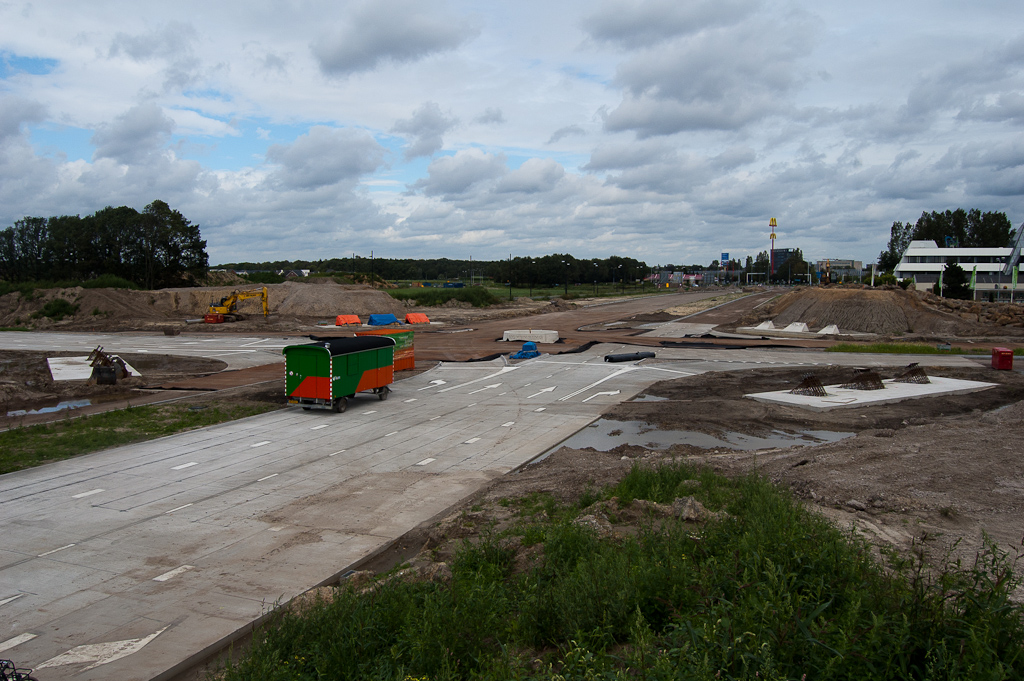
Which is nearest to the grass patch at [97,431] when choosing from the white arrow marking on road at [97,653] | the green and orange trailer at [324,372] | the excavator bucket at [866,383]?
the green and orange trailer at [324,372]

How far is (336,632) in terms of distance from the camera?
589 cm

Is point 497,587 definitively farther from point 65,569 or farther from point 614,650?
point 65,569

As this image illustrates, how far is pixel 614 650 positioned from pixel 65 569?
8767 millimetres

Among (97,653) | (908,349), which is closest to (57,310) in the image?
(97,653)

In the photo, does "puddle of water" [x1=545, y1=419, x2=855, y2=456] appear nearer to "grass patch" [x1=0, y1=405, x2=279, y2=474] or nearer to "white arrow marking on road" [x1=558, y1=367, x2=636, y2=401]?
"white arrow marking on road" [x1=558, y1=367, x2=636, y2=401]

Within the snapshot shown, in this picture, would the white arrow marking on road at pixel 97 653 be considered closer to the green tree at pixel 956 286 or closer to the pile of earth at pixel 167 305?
the pile of earth at pixel 167 305

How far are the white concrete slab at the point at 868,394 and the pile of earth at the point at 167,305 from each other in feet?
186

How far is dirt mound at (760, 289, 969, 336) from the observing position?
52969 millimetres

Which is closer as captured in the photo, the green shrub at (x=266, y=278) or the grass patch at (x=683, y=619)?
the grass patch at (x=683, y=619)

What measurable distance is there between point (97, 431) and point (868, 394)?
27497mm

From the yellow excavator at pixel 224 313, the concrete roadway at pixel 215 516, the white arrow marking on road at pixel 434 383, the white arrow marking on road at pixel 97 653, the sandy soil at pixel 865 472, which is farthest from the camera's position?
the yellow excavator at pixel 224 313

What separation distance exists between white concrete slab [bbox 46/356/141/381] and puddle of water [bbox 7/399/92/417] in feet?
17.6

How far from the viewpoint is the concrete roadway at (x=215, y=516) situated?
7566 mm

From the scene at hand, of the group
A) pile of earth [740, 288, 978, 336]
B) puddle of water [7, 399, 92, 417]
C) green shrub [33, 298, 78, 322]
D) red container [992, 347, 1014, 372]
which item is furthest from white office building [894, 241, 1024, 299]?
green shrub [33, 298, 78, 322]
